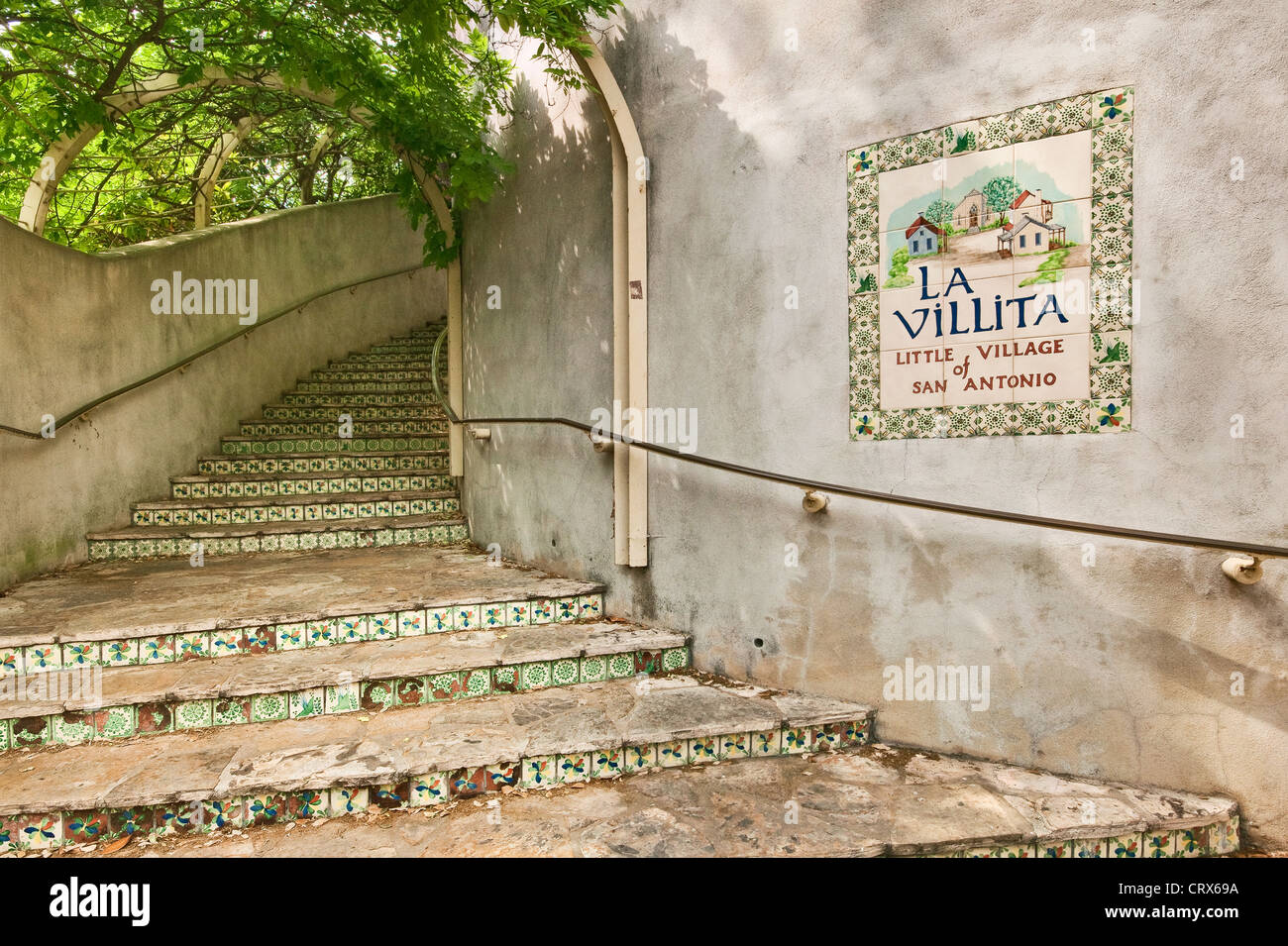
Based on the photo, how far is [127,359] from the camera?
15.9ft

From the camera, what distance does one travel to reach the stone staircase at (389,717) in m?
2.21

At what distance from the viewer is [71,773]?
2297 mm

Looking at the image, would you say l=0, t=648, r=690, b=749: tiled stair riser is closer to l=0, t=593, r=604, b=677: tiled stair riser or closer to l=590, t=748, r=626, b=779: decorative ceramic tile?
l=0, t=593, r=604, b=677: tiled stair riser

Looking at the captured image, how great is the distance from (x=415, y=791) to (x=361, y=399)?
5367mm

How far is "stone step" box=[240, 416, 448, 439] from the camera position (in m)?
6.25

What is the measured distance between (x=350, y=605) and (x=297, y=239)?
543 cm

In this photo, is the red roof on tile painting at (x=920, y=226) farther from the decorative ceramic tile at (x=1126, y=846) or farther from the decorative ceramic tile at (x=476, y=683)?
the decorative ceramic tile at (x=476, y=683)

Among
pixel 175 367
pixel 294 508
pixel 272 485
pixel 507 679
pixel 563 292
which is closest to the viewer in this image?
pixel 507 679

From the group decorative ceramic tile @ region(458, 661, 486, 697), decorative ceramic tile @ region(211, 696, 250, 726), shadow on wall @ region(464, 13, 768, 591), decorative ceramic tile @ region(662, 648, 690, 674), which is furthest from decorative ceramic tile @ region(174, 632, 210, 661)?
decorative ceramic tile @ region(662, 648, 690, 674)

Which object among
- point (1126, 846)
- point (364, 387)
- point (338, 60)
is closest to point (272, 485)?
point (364, 387)

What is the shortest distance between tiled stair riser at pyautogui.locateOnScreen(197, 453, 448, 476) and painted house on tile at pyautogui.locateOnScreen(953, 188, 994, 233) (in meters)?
4.55

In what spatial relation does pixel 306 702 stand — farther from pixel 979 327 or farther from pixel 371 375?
pixel 371 375
